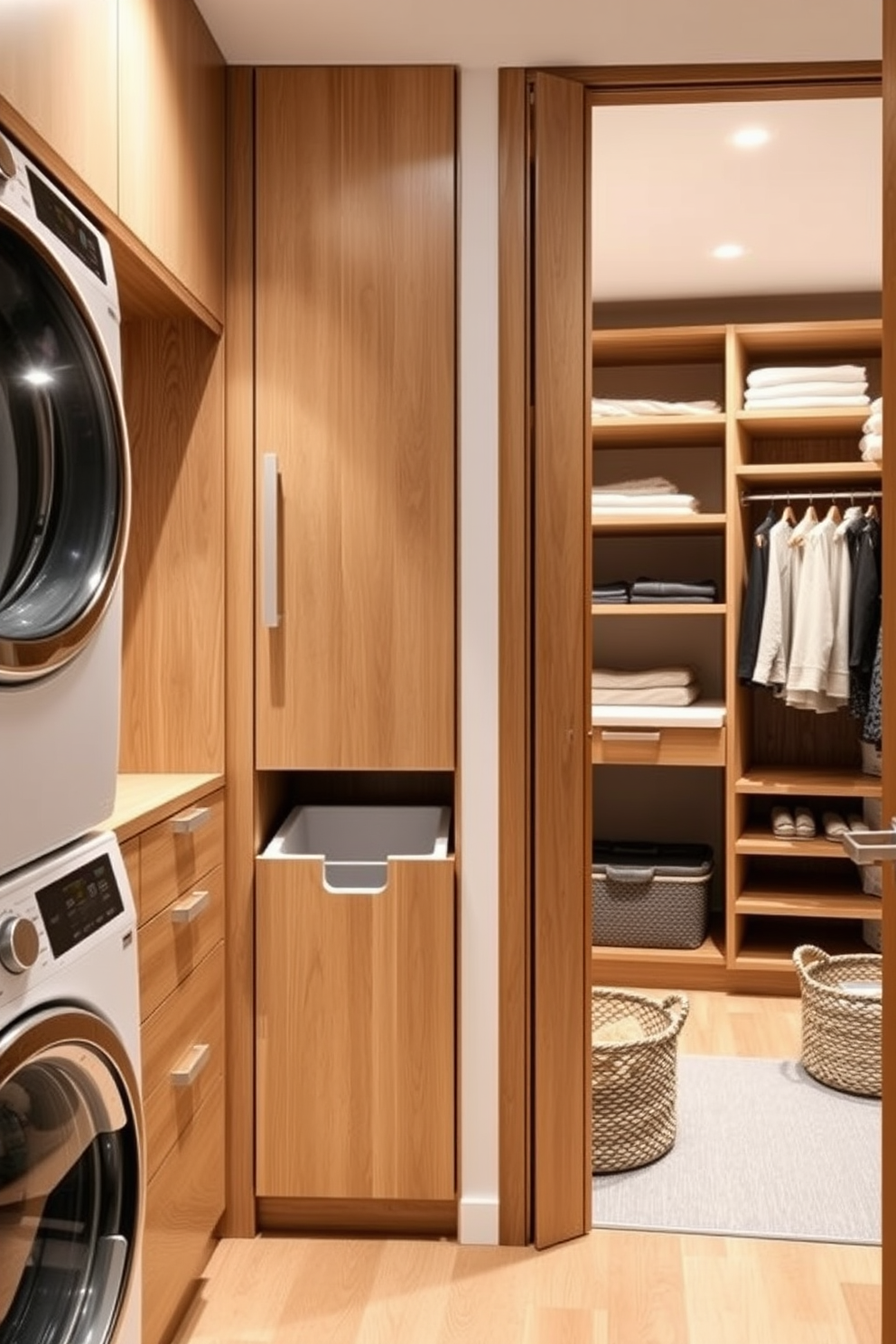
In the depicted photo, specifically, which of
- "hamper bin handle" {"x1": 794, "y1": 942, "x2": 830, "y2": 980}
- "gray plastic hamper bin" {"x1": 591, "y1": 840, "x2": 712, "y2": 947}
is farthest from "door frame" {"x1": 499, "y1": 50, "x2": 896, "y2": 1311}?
"gray plastic hamper bin" {"x1": 591, "y1": 840, "x2": 712, "y2": 947}

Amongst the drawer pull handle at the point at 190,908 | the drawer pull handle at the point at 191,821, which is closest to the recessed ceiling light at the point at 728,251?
the drawer pull handle at the point at 191,821

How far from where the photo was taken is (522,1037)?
2.38 meters

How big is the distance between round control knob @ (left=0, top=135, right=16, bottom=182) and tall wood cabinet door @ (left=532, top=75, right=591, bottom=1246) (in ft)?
4.01

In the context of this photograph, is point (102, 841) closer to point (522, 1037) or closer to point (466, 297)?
point (522, 1037)

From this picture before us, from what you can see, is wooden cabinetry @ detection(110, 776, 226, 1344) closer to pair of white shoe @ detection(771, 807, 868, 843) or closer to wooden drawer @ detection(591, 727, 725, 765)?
wooden drawer @ detection(591, 727, 725, 765)

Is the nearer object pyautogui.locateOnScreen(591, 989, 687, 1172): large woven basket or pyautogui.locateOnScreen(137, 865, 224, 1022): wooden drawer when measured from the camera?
pyautogui.locateOnScreen(137, 865, 224, 1022): wooden drawer

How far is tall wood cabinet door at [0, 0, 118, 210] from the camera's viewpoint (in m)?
1.37

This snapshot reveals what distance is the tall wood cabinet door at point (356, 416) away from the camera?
2.35 meters

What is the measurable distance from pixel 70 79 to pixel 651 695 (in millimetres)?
2847

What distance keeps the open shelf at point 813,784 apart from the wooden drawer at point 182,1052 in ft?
6.88

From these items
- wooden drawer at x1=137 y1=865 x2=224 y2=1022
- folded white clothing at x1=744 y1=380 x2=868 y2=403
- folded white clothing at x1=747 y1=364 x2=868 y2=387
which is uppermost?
folded white clothing at x1=747 y1=364 x2=868 y2=387

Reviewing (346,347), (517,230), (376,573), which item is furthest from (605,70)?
(376,573)

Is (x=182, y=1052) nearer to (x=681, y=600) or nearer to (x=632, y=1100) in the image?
(x=632, y=1100)

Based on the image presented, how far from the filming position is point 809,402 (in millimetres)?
3846
